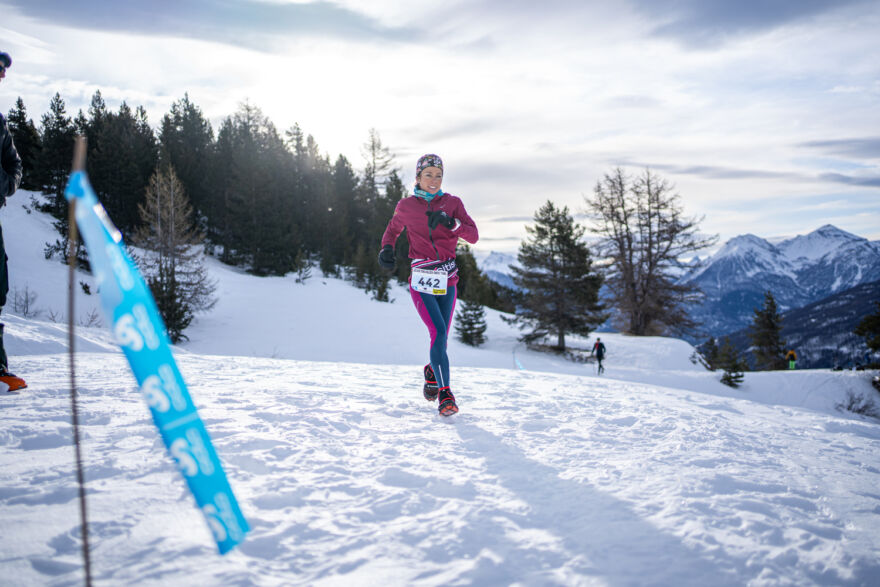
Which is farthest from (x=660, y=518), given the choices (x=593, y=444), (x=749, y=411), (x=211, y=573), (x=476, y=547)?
(x=749, y=411)

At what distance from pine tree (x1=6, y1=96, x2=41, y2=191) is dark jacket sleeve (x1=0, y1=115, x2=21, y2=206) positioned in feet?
141

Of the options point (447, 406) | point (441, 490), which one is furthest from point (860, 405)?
point (441, 490)

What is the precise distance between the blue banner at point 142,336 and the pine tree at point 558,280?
24000 mm

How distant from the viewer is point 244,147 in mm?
41094

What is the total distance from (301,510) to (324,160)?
2037 inches

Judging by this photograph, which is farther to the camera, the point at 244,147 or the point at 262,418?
the point at 244,147

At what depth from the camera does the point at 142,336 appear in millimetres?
1852

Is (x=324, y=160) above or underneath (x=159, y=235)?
above

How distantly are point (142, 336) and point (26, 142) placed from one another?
49.8 m

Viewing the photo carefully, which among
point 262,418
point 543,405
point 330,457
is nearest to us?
point 330,457

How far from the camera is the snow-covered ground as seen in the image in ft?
5.46

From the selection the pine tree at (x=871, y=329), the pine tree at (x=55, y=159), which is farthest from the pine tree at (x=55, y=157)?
the pine tree at (x=871, y=329)

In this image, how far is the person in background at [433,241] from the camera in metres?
4.28

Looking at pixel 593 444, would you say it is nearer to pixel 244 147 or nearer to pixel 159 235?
pixel 159 235
